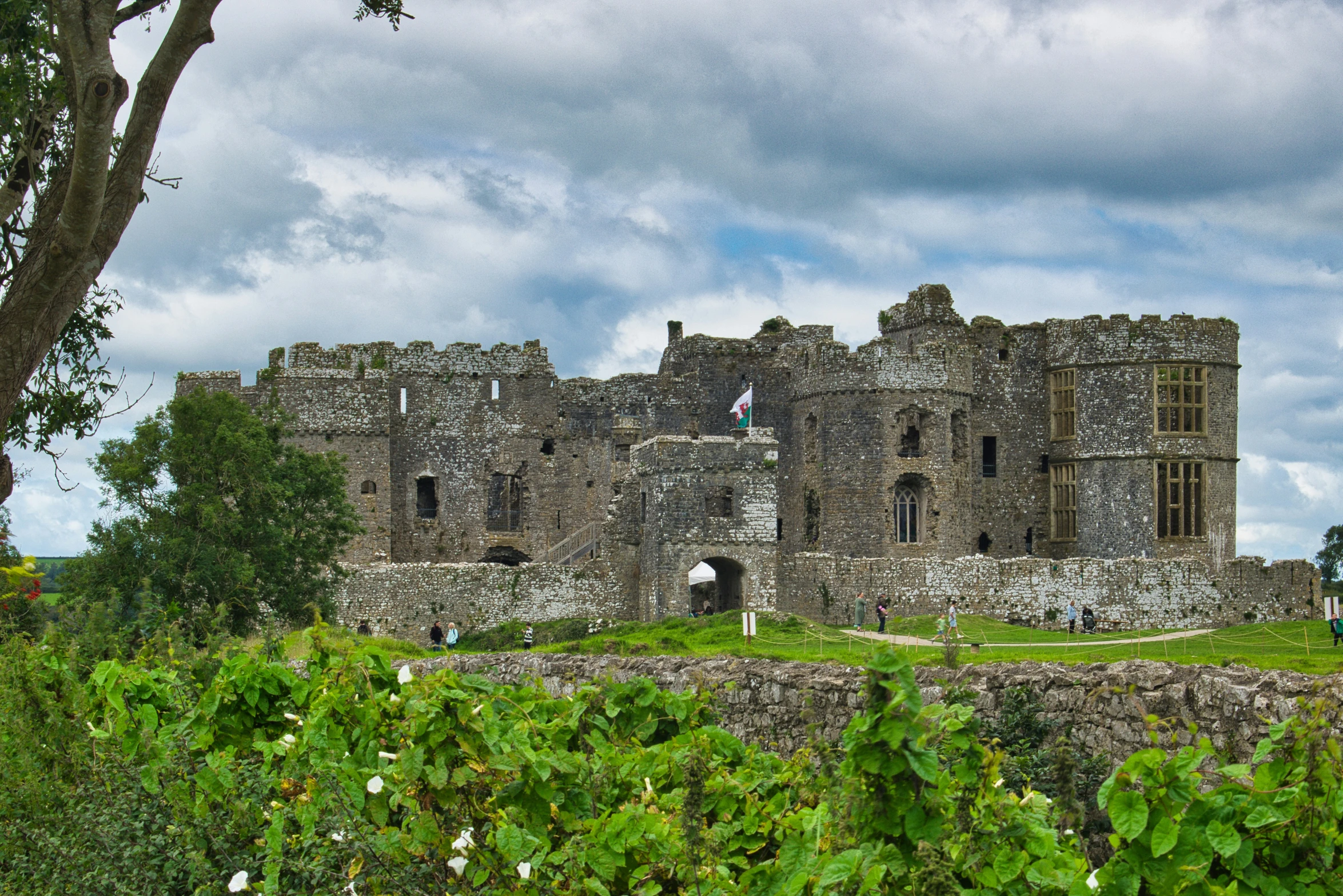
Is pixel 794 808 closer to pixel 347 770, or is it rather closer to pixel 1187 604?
pixel 347 770

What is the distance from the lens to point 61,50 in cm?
1195

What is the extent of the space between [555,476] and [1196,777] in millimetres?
42871

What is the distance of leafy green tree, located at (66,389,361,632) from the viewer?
102ft

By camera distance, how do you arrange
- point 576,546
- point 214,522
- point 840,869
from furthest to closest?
point 576,546 < point 214,522 < point 840,869

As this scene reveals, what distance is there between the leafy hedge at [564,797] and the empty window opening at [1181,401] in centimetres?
3425

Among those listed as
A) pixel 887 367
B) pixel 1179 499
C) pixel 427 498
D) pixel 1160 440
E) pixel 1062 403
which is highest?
pixel 887 367

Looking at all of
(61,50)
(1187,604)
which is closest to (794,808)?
(61,50)

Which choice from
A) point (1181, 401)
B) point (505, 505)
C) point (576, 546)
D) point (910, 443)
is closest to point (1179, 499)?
point (1181, 401)

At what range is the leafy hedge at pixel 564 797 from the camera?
6.89 m

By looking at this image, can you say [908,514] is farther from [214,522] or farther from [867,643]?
[214,522]

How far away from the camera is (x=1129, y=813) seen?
22.4 ft

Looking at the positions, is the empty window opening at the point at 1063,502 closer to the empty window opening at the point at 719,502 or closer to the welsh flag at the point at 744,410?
the welsh flag at the point at 744,410

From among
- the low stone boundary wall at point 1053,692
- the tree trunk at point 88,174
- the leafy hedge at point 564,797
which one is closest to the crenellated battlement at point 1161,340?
the low stone boundary wall at point 1053,692

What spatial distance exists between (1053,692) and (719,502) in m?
25.8
